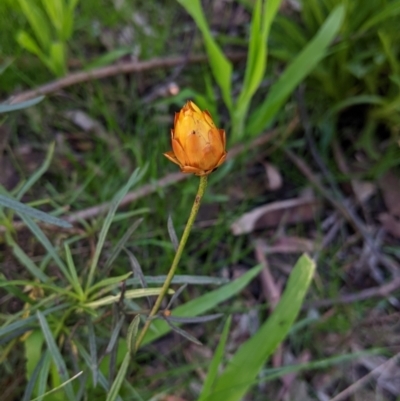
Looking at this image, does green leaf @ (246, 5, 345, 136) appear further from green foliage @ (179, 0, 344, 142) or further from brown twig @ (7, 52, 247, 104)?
brown twig @ (7, 52, 247, 104)

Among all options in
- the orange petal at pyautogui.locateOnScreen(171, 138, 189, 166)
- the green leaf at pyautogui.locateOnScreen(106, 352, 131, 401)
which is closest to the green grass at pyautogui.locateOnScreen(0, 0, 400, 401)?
the green leaf at pyautogui.locateOnScreen(106, 352, 131, 401)

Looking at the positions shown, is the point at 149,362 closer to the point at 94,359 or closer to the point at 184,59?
the point at 94,359

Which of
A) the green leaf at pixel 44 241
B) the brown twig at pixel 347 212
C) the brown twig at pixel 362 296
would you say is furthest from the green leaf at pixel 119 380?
the brown twig at pixel 347 212

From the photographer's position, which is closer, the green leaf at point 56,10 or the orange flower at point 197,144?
the orange flower at point 197,144

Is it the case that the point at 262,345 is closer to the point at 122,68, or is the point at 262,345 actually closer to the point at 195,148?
the point at 195,148

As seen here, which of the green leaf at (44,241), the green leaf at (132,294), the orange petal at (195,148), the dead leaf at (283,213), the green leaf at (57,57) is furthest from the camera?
the dead leaf at (283,213)

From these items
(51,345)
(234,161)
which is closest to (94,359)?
(51,345)

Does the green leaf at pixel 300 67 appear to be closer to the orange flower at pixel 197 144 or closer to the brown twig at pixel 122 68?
the brown twig at pixel 122 68
